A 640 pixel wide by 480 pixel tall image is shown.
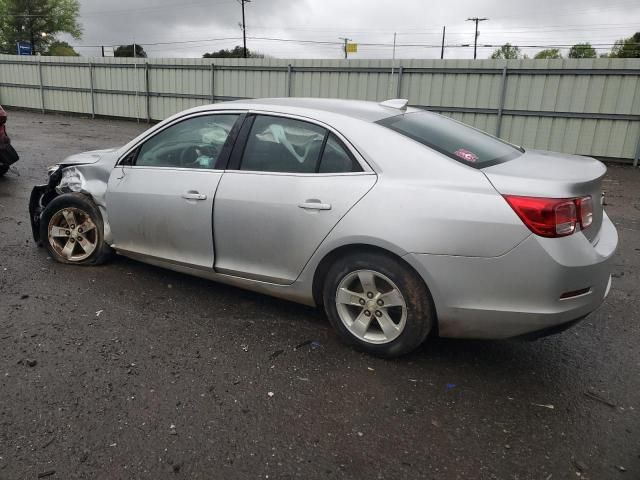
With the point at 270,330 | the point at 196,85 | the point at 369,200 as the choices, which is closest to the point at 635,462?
the point at 369,200

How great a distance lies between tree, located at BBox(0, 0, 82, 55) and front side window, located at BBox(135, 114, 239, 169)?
74774mm

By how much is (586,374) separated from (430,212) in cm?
137

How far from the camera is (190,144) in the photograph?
4020 mm

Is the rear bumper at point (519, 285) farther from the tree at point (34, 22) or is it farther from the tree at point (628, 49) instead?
the tree at point (34, 22)

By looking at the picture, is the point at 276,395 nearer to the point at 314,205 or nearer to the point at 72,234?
the point at 314,205

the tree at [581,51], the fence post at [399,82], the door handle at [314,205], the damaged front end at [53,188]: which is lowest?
the damaged front end at [53,188]

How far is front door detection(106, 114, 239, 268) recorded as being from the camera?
3764 millimetres

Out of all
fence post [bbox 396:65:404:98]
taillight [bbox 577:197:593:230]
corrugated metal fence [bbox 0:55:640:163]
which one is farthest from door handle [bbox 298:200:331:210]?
fence post [bbox 396:65:404:98]

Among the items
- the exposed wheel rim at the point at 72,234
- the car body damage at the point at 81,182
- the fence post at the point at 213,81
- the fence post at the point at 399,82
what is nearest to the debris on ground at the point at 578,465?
the car body damage at the point at 81,182

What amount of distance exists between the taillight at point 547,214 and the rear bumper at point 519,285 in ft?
0.15

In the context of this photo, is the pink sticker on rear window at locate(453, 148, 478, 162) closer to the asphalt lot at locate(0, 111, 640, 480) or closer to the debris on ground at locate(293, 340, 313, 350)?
the asphalt lot at locate(0, 111, 640, 480)

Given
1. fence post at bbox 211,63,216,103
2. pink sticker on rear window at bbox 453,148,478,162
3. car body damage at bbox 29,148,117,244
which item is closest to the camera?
pink sticker on rear window at bbox 453,148,478,162

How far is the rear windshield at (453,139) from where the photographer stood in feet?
10.3

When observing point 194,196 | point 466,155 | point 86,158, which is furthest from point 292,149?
point 86,158
